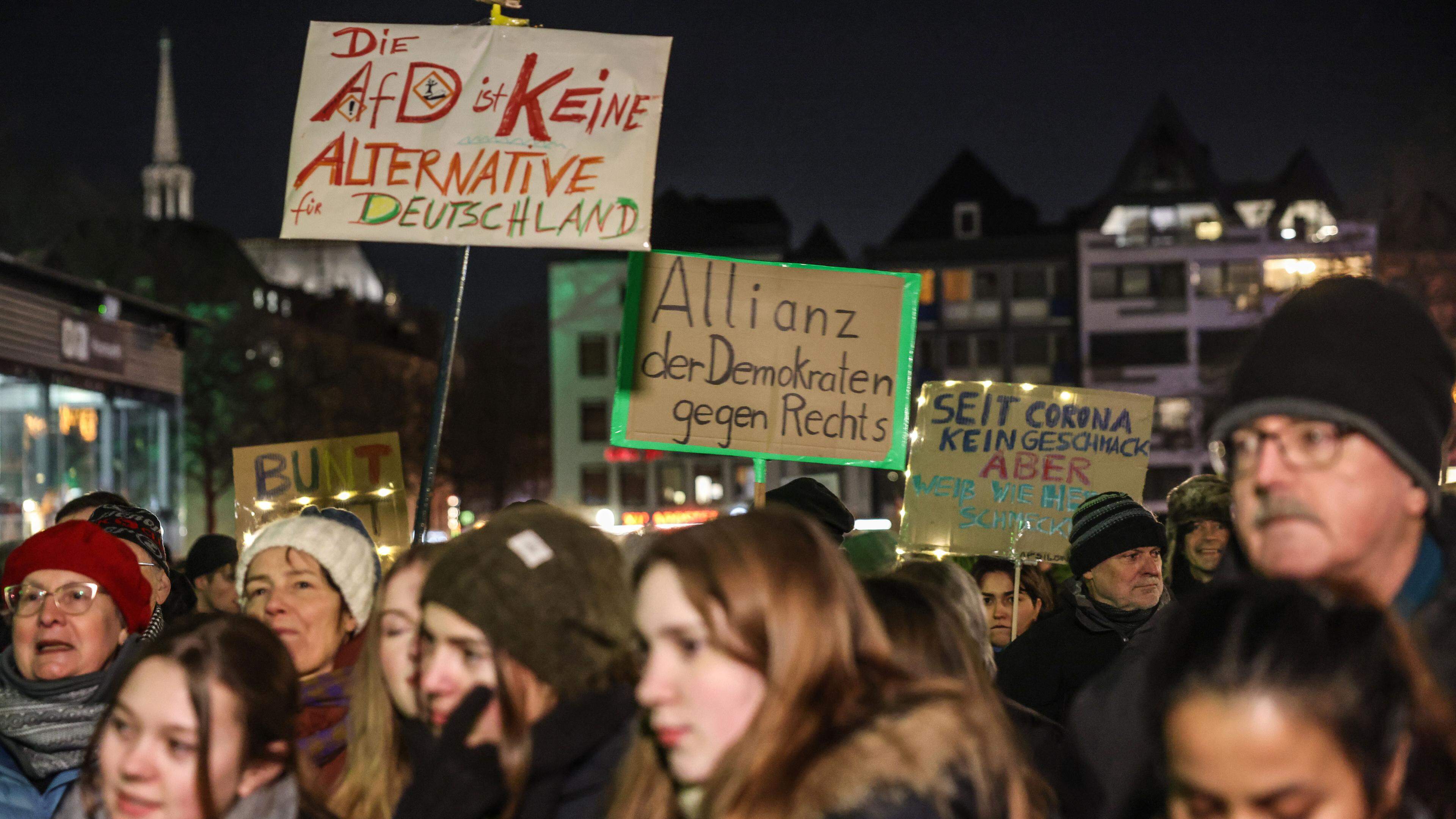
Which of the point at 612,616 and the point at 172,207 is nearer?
the point at 612,616

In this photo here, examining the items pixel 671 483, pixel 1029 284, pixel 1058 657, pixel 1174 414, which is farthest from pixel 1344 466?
pixel 1029 284

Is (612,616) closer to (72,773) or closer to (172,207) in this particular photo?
(72,773)

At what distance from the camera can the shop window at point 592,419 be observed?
51.8 metres

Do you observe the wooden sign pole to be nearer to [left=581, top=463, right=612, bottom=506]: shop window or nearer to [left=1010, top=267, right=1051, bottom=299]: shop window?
[left=581, top=463, right=612, bottom=506]: shop window

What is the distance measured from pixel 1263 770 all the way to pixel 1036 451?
6162 mm

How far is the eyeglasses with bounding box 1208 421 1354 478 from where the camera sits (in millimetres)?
2064

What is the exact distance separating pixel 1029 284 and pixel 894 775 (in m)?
50.6

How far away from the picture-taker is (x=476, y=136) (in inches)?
227

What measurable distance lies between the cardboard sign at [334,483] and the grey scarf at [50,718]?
134 inches

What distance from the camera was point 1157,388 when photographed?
5125 cm

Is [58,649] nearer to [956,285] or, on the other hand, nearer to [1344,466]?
[1344,466]

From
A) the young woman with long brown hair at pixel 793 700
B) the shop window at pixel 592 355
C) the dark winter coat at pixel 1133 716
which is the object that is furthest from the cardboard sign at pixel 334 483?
the shop window at pixel 592 355

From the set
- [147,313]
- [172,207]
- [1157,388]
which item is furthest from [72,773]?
[172,207]

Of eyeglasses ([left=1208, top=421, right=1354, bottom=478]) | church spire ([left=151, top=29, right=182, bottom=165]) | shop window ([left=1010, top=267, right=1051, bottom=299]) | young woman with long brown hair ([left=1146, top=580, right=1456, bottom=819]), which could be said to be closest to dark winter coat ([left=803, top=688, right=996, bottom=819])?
young woman with long brown hair ([left=1146, top=580, right=1456, bottom=819])
